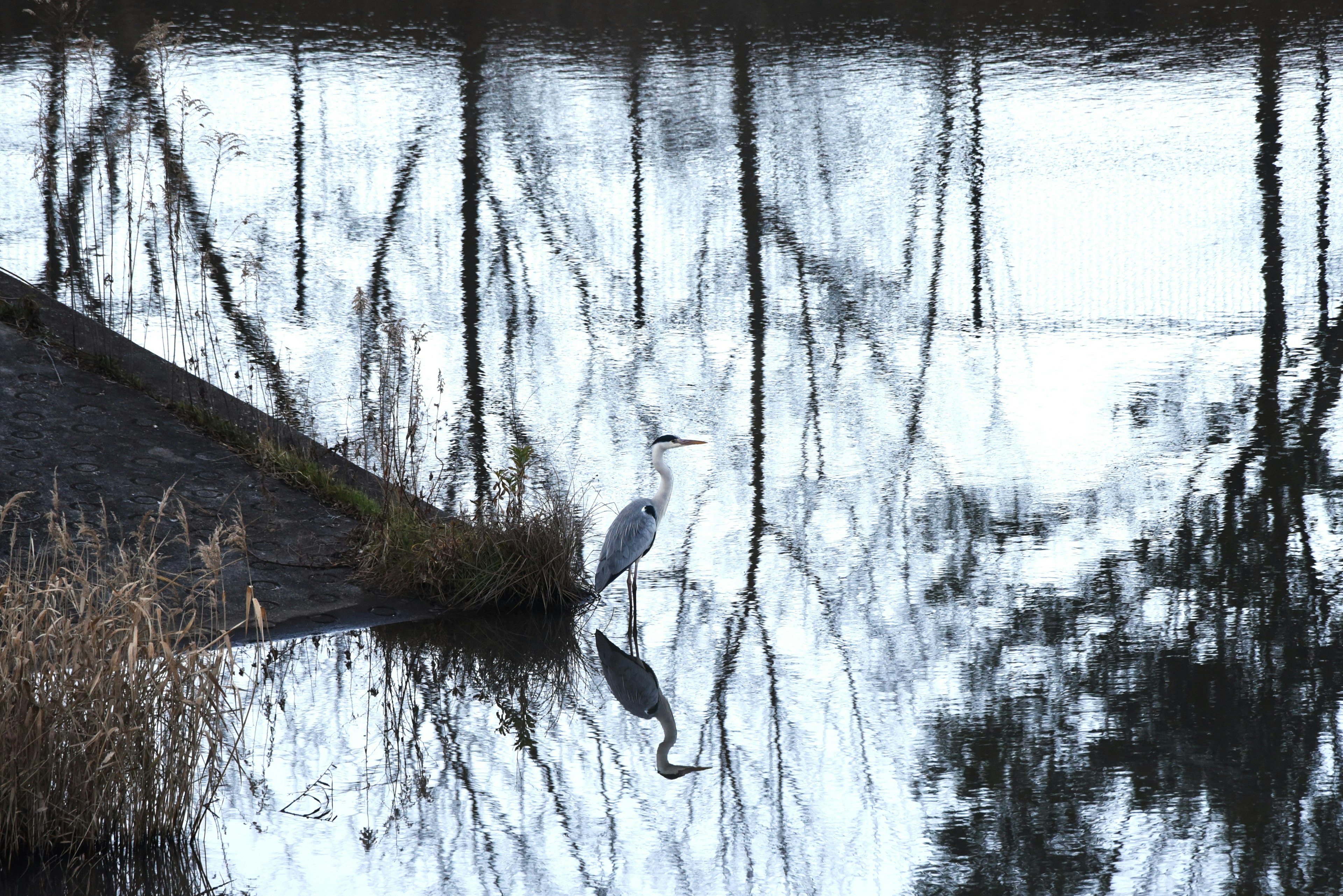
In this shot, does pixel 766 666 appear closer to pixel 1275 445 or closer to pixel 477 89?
pixel 1275 445

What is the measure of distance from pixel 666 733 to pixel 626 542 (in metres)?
1.24

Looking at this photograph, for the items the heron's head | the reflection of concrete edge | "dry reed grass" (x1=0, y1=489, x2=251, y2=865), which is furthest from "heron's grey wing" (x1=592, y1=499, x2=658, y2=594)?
"dry reed grass" (x1=0, y1=489, x2=251, y2=865)

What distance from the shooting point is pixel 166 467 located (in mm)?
7750

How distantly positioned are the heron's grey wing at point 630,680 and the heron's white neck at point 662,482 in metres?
0.74

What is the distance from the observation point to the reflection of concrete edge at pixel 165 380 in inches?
320

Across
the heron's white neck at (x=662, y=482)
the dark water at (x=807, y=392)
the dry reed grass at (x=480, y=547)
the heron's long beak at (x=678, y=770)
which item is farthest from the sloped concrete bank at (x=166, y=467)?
the heron's long beak at (x=678, y=770)

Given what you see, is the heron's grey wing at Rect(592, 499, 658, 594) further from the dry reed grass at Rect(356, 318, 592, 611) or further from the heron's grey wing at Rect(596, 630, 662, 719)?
the heron's grey wing at Rect(596, 630, 662, 719)

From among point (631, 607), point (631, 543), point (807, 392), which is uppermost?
point (631, 543)

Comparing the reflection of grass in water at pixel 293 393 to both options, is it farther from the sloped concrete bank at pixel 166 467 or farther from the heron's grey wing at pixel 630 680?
the heron's grey wing at pixel 630 680

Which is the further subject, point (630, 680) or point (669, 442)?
point (669, 442)

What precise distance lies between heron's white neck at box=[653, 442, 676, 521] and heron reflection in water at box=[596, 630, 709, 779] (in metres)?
0.70

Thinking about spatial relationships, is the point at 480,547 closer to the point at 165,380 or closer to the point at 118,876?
the point at 118,876

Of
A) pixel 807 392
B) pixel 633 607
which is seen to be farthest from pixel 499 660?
pixel 807 392

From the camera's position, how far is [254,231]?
12570 mm
